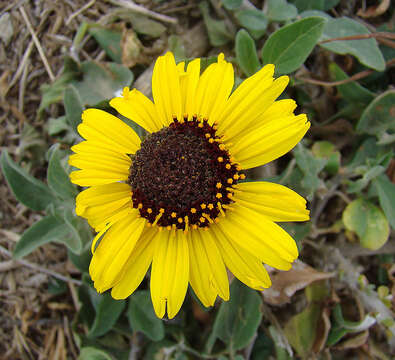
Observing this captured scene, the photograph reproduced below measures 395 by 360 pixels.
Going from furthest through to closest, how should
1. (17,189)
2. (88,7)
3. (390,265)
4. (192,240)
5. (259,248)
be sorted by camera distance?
(88,7), (390,265), (17,189), (192,240), (259,248)

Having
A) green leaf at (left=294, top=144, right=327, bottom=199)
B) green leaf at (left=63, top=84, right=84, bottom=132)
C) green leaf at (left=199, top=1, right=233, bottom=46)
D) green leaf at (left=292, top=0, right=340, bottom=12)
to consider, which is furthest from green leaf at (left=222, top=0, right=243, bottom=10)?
green leaf at (left=63, top=84, right=84, bottom=132)

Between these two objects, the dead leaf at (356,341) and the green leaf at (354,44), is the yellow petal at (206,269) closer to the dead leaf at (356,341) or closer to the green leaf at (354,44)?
the dead leaf at (356,341)

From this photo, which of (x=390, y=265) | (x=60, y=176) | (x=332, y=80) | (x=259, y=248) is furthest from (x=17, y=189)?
(x=390, y=265)

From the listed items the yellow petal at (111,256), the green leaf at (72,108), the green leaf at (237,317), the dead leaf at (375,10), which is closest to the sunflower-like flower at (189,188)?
the yellow petal at (111,256)

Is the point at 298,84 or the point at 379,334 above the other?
the point at 298,84

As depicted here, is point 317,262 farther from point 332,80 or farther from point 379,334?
point 332,80

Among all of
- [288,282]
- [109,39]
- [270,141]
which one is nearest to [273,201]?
[270,141]
